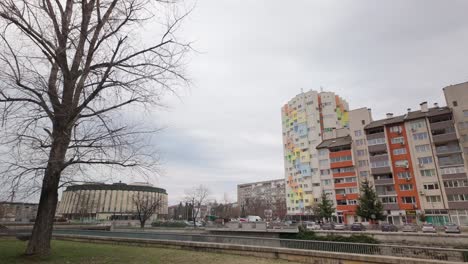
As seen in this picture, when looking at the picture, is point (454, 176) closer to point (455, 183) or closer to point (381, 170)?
point (455, 183)

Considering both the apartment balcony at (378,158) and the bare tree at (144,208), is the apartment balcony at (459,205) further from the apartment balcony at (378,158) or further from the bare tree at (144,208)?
the bare tree at (144,208)

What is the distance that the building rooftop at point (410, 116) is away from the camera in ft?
170

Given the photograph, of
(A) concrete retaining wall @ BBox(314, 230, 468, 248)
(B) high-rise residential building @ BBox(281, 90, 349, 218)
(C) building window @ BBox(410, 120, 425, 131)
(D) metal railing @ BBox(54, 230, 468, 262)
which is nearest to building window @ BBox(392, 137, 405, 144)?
(C) building window @ BBox(410, 120, 425, 131)

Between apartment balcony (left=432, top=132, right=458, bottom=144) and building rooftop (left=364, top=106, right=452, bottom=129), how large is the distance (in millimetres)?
4058

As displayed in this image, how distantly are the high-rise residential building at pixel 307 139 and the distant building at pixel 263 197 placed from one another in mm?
15854

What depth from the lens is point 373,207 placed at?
47719 mm

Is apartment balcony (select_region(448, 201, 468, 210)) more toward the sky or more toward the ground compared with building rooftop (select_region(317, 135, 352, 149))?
more toward the ground

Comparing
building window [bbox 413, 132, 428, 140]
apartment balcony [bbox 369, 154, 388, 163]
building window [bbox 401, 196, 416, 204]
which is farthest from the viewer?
apartment balcony [bbox 369, 154, 388, 163]

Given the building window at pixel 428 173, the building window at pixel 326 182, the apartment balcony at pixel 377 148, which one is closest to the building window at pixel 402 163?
the building window at pixel 428 173

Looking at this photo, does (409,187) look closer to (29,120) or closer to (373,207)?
(373,207)

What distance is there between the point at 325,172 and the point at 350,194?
27.4 feet

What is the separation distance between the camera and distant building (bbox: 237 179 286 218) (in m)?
101

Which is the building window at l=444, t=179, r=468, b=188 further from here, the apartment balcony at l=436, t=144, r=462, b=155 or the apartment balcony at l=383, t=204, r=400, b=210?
the apartment balcony at l=383, t=204, r=400, b=210

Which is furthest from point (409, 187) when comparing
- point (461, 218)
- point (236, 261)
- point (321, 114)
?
point (236, 261)
